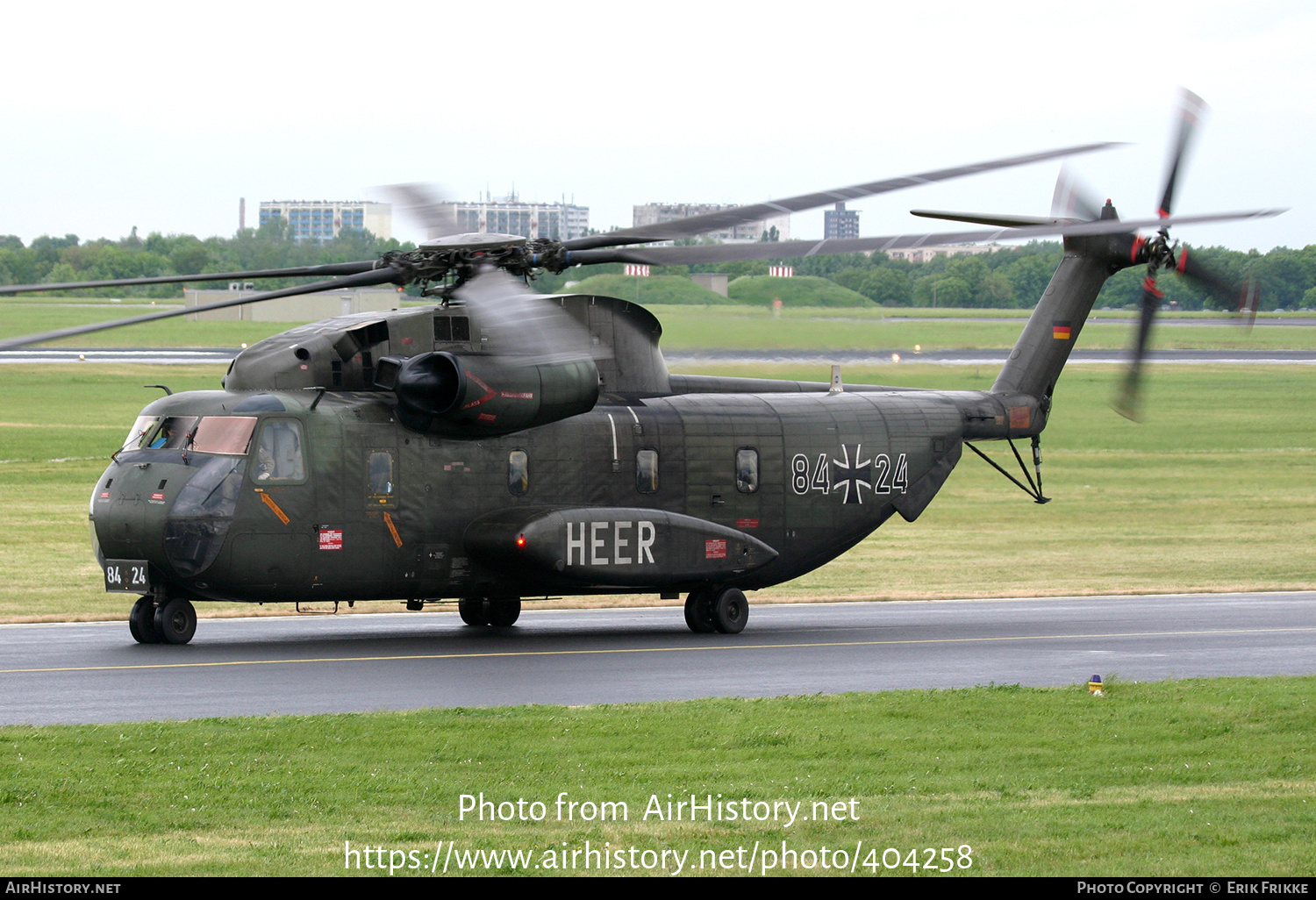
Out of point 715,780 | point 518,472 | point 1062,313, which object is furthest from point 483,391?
point 1062,313

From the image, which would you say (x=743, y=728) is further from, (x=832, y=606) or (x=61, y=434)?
(x=61, y=434)

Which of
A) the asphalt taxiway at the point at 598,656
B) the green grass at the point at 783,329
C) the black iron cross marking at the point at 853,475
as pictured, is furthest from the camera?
the black iron cross marking at the point at 853,475

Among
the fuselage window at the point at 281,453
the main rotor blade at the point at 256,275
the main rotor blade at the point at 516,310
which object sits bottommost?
the fuselage window at the point at 281,453

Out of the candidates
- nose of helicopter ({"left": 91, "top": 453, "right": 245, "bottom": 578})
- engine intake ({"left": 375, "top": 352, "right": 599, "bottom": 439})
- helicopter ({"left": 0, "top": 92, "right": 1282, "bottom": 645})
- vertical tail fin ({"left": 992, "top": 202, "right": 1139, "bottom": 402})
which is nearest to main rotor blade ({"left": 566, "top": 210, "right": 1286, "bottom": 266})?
helicopter ({"left": 0, "top": 92, "right": 1282, "bottom": 645})

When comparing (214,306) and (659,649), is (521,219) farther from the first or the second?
(659,649)

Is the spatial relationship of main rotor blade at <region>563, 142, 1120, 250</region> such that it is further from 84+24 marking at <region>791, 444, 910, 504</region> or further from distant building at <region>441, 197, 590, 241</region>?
84+24 marking at <region>791, 444, 910, 504</region>

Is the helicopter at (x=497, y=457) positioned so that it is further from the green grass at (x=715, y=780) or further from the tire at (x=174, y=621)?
the green grass at (x=715, y=780)

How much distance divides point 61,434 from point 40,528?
16177 millimetres

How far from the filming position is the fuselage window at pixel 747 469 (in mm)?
21203

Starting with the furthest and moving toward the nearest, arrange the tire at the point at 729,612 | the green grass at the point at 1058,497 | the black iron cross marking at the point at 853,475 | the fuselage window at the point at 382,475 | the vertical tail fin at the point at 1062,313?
the green grass at the point at 1058,497, the vertical tail fin at the point at 1062,313, the black iron cross marking at the point at 853,475, the tire at the point at 729,612, the fuselage window at the point at 382,475

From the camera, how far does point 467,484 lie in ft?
63.4

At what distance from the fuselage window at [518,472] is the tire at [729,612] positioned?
3.21m

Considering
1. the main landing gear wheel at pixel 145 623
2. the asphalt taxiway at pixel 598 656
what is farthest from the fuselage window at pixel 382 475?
the main landing gear wheel at pixel 145 623
